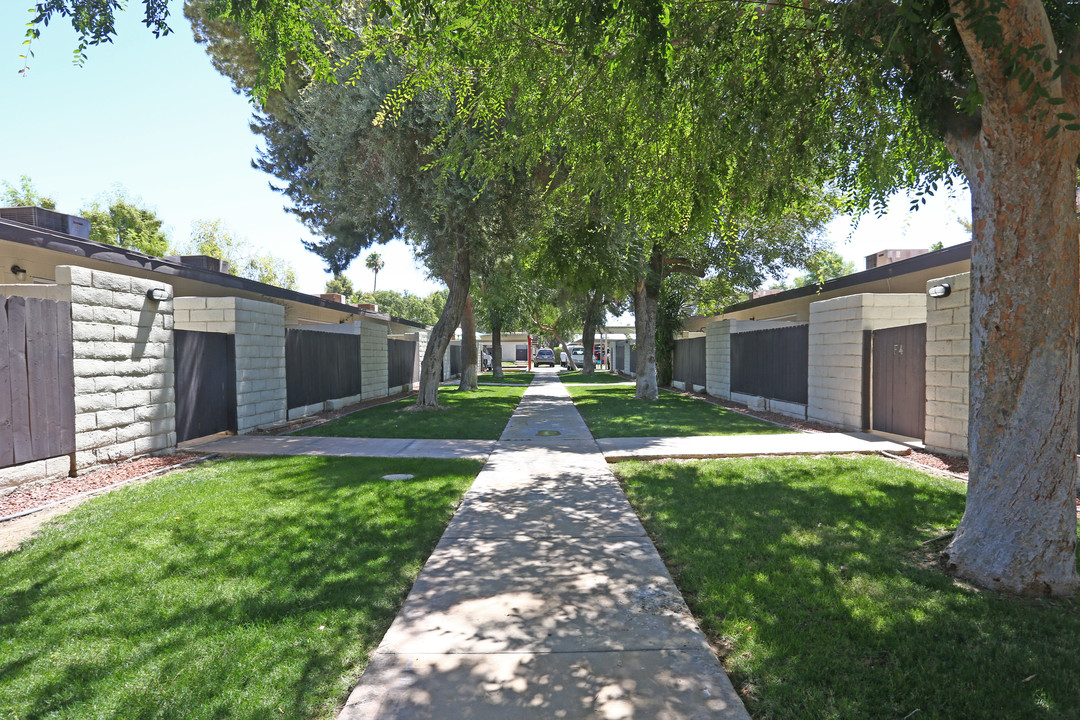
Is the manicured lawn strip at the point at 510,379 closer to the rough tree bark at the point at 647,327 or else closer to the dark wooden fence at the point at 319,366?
the rough tree bark at the point at 647,327

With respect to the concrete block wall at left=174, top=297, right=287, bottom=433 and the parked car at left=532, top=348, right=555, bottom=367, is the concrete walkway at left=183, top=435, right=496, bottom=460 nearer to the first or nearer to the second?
the concrete block wall at left=174, top=297, right=287, bottom=433

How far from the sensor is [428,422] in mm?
12672

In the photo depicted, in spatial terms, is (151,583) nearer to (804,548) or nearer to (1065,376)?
(804,548)

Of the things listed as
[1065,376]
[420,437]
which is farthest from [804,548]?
[420,437]

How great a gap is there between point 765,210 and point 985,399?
15.3 ft

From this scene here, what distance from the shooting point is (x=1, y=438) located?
234 inches

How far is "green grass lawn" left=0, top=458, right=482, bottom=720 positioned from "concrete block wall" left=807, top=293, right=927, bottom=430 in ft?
26.5

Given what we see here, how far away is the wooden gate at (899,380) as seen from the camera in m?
8.86

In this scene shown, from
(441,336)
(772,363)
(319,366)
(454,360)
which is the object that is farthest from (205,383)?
(454,360)

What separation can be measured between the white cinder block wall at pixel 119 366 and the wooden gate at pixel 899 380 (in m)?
11.2

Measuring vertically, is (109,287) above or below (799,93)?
below

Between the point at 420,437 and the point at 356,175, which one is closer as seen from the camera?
the point at 420,437

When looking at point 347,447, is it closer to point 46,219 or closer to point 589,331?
point 46,219

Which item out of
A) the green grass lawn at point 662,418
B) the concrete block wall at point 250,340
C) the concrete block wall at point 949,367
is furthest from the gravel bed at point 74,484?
the concrete block wall at point 949,367
